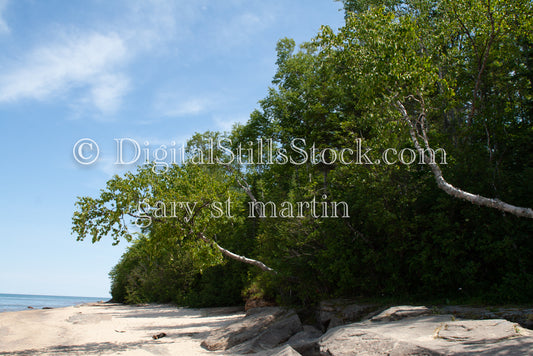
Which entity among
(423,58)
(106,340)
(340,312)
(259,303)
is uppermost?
(423,58)

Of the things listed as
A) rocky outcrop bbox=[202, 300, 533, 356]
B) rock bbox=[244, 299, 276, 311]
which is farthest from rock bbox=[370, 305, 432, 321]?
rock bbox=[244, 299, 276, 311]

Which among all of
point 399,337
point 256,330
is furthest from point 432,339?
point 256,330

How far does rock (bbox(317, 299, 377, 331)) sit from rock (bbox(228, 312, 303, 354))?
0.87 m

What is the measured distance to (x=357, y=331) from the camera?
6797 mm

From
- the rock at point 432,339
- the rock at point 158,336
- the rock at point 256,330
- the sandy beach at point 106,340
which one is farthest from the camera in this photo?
the rock at point 158,336

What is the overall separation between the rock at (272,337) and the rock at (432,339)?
300 centimetres

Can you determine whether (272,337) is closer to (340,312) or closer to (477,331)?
(340,312)

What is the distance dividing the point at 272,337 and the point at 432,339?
5080 mm

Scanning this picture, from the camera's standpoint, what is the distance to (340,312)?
35.3ft

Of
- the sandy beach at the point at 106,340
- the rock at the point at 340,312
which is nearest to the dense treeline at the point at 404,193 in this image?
the rock at the point at 340,312

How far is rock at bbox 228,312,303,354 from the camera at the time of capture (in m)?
9.72

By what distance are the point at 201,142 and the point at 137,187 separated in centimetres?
1367

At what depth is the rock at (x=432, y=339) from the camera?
206 inches

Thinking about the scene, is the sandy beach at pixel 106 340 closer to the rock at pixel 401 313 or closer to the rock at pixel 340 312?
the rock at pixel 340 312
